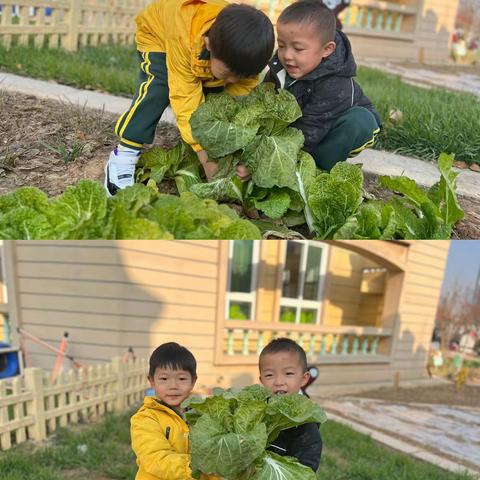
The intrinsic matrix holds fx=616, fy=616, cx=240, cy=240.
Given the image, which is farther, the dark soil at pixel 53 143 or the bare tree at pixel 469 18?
the bare tree at pixel 469 18

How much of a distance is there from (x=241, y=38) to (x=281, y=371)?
1.37 metres

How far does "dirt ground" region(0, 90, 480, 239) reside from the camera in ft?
10.3

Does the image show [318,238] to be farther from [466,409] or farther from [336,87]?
[466,409]


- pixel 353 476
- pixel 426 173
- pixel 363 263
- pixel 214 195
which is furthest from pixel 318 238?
pixel 363 263

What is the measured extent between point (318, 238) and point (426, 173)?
4.02 ft

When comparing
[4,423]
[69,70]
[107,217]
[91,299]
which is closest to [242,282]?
[91,299]

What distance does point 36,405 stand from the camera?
394 centimetres

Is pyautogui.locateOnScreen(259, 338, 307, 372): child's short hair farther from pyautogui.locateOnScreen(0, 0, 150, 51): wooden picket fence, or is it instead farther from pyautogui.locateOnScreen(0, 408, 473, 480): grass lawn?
pyautogui.locateOnScreen(0, 0, 150, 51): wooden picket fence

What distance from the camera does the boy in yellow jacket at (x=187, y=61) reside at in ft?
8.41

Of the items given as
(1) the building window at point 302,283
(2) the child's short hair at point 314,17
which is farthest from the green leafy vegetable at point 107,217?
(1) the building window at point 302,283

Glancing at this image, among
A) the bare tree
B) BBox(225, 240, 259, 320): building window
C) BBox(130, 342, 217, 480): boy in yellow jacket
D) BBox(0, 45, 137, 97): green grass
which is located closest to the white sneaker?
BBox(130, 342, 217, 480): boy in yellow jacket

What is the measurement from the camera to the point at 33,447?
3.75 m

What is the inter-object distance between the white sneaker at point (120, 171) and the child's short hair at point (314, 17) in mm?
944

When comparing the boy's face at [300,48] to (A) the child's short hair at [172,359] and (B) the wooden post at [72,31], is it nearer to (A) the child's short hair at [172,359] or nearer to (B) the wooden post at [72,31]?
(A) the child's short hair at [172,359]
